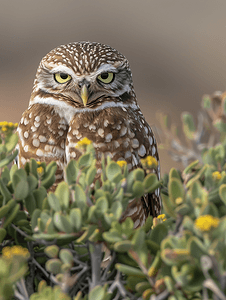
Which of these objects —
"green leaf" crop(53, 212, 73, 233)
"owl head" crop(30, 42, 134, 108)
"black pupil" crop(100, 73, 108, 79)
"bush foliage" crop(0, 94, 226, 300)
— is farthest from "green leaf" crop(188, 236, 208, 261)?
"black pupil" crop(100, 73, 108, 79)

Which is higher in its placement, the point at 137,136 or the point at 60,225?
the point at 60,225

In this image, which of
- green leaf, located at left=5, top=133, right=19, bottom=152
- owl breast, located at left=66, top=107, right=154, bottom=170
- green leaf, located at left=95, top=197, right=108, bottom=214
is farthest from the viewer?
owl breast, located at left=66, top=107, right=154, bottom=170

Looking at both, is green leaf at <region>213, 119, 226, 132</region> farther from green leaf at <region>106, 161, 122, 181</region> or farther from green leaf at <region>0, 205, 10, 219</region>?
green leaf at <region>0, 205, 10, 219</region>

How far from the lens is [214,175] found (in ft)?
2.18

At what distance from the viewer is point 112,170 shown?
0.66 m

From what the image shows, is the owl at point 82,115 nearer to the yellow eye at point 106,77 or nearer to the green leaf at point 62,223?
the yellow eye at point 106,77

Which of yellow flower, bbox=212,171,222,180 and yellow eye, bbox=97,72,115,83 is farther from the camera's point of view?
→ yellow eye, bbox=97,72,115,83

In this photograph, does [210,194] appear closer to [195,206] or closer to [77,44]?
[195,206]

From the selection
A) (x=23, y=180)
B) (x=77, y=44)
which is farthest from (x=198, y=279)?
(x=77, y=44)

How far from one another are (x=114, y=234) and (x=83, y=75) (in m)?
1.08

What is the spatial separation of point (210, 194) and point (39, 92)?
1238mm

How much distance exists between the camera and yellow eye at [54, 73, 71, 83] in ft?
5.10

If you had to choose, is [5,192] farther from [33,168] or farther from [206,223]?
[206,223]

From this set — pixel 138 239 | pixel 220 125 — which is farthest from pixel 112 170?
pixel 220 125
